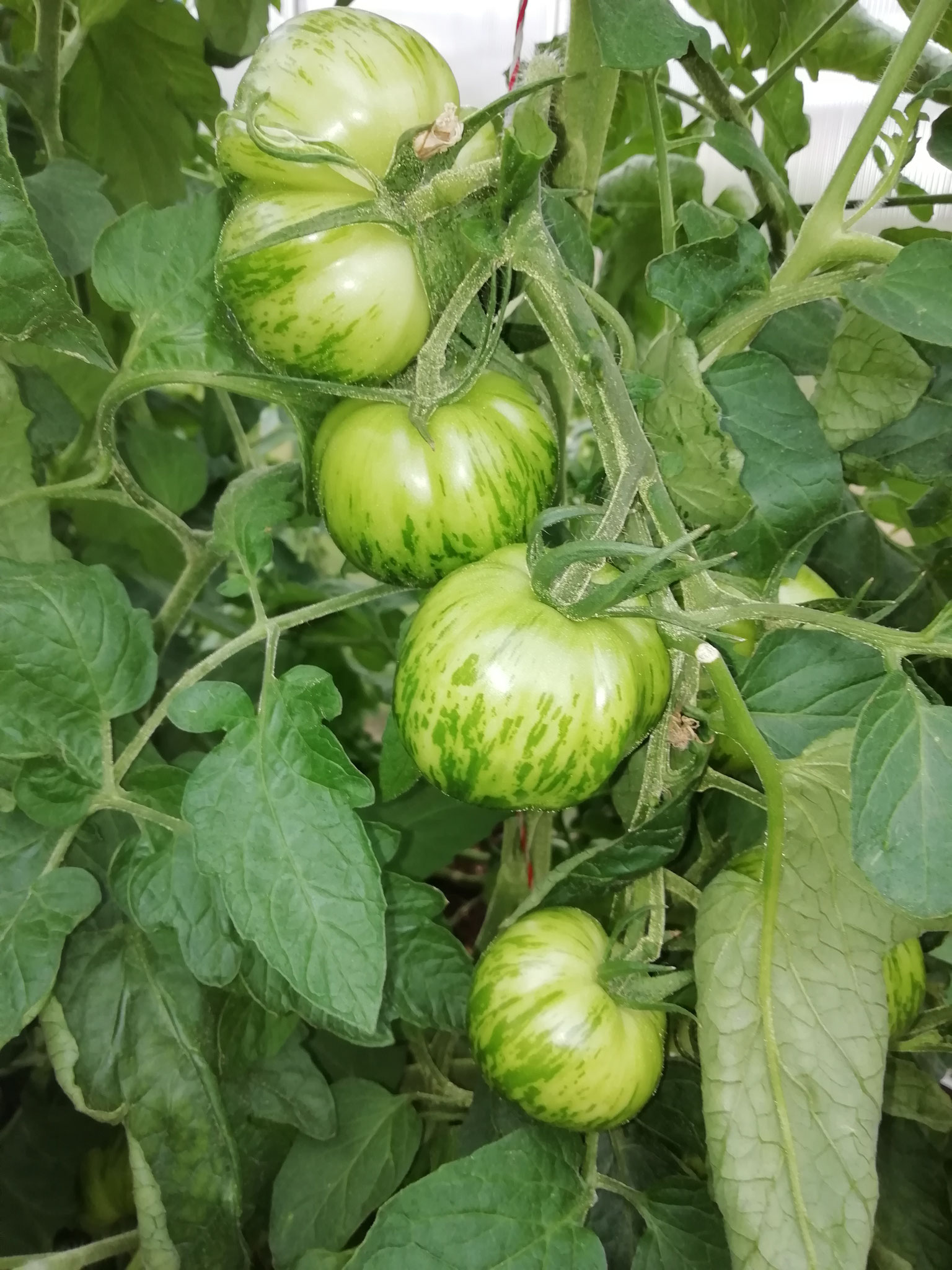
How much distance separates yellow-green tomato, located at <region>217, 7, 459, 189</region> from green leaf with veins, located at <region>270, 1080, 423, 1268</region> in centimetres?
49

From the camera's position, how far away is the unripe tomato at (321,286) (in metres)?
0.32

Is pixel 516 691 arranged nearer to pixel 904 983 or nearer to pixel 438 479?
pixel 438 479

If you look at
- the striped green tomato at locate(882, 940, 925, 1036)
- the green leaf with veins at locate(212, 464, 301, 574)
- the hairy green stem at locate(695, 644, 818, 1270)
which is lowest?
the striped green tomato at locate(882, 940, 925, 1036)

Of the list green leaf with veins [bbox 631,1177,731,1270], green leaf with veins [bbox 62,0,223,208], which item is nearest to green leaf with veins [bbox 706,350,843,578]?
green leaf with veins [bbox 631,1177,731,1270]

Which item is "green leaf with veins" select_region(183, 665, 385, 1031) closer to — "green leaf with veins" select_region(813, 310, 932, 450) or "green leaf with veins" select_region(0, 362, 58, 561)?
"green leaf with veins" select_region(0, 362, 58, 561)

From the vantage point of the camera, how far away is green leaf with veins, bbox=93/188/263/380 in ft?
1.38

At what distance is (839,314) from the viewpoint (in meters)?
0.56

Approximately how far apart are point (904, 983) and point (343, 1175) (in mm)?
322

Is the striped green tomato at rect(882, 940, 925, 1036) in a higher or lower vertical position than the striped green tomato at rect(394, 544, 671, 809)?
lower

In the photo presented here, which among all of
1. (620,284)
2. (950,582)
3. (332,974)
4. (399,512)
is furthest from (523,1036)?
(620,284)

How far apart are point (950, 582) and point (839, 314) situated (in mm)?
177

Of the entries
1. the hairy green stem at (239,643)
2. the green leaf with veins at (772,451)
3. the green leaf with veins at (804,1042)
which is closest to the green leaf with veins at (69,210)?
the hairy green stem at (239,643)

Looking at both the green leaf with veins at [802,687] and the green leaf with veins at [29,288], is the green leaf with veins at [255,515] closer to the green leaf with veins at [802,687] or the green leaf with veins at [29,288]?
the green leaf with veins at [29,288]

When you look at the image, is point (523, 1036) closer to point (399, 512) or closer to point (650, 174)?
point (399, 512)
